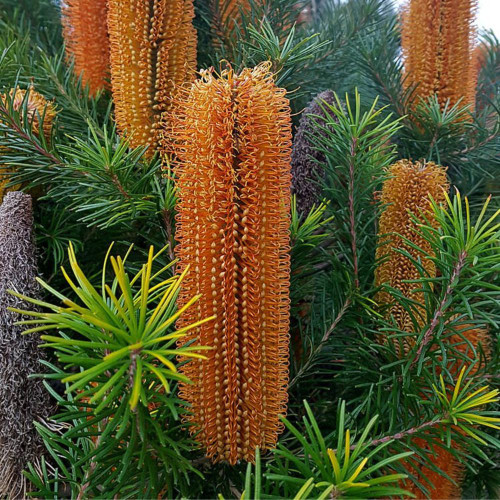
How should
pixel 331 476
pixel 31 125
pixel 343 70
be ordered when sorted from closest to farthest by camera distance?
pixel 331 476 < pixel 31 125 < pixel 343 70

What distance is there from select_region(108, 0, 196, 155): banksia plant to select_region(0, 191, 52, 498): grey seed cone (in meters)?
0.10

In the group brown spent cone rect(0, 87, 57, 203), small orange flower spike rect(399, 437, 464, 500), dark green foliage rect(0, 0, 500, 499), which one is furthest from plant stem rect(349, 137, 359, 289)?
brown spent cone rect(0, 87, 57, 203)

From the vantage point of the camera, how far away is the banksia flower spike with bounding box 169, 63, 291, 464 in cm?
27

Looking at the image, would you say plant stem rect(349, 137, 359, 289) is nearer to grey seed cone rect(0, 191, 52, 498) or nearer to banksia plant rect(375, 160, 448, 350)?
banksia plant rect(375, 160, 448, 350)

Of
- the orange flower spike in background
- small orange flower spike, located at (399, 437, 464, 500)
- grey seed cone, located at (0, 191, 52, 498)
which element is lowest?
small orange flower spike, located at (399, 437, 464, 500)

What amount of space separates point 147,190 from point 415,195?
0.63ft

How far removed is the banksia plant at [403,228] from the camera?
375 millimetres

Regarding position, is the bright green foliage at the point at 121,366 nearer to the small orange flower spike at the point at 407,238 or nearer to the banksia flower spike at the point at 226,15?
the small orange flower spike at the point at 407,238

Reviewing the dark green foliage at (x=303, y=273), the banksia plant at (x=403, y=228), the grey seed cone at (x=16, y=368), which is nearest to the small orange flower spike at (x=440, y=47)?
the dark green foliage at (x=303, y=273)

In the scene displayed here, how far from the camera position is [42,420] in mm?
319

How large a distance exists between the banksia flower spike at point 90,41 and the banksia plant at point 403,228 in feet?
0.83

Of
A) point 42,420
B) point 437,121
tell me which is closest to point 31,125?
point 42,420

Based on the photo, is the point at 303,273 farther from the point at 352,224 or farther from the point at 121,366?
the point at 121,366

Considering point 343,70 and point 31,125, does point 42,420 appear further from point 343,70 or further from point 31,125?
point 343,70
